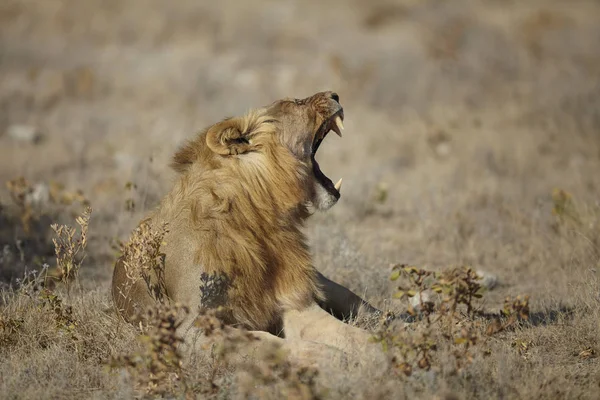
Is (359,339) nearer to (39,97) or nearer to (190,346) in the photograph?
(190,346)

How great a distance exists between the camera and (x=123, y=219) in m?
7.79

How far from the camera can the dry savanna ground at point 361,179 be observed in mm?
3895

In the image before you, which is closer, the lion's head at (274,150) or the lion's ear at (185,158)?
the lion's head at (274,150)

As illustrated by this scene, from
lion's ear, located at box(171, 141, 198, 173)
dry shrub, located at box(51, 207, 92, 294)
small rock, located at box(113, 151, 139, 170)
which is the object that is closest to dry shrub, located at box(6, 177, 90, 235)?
small rock, located at box(113, 151, 139, 170)

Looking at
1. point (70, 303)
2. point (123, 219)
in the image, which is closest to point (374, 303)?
point (70, 303)

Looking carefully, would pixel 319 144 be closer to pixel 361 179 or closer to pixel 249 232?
pixel 249 232

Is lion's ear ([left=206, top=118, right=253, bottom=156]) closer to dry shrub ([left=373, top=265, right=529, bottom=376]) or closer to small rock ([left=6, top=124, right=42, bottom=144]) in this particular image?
dry shrub ([left=373, top=265, right=529, bottom=376])

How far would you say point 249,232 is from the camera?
430 centimetres

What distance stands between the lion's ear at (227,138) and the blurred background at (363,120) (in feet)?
6.42

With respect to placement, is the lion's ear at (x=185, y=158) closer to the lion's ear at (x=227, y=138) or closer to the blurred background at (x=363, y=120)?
the lion's ear at (x=227, y=138)

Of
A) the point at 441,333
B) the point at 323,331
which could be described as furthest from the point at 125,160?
the point at 441,333

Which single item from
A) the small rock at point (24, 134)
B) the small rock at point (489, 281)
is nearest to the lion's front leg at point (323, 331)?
the small rock at point (489, 281)

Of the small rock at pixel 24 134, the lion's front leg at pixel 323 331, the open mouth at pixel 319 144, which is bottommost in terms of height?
the lion's front leg at pixel 323 331

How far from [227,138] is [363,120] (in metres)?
8.50
